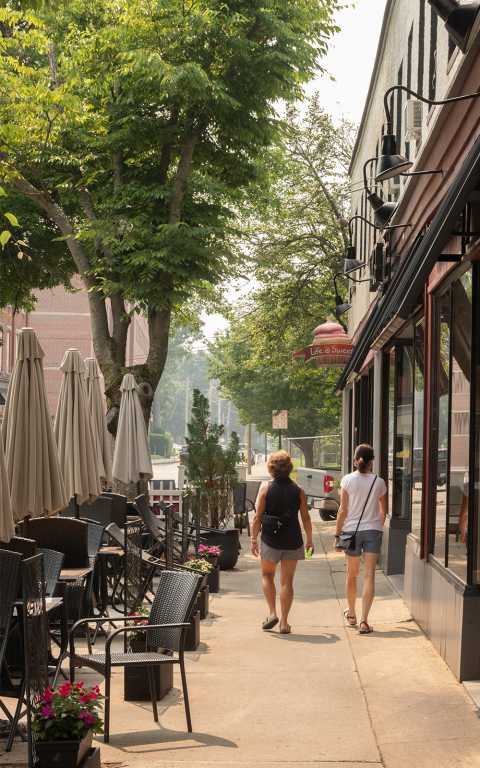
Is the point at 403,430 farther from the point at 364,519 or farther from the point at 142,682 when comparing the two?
the point at 142,682

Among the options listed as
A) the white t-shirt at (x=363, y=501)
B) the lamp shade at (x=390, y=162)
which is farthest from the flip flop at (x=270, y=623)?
the lamp shade at (x=390, y=162)

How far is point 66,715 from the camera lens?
13.4 feet

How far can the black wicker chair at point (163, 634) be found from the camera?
17.4 ft

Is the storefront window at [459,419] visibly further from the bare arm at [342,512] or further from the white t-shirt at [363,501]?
the bare arm at [342,512]

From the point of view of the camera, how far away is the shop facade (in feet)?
20.4

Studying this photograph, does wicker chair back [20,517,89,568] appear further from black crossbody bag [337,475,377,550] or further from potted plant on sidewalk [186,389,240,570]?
potted plant on sidewalk [186,389,240,570]

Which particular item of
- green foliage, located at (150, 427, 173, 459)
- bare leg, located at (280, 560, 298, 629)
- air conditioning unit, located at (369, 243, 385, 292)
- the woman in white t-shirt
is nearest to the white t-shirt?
the woman in white t-shirt

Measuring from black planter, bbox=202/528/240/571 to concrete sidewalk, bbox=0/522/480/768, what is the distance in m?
3.84

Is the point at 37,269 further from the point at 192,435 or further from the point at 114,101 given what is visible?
the point at 192,435

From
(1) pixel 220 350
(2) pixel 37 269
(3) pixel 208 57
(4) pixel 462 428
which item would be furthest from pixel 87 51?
(1) pixel 220 350

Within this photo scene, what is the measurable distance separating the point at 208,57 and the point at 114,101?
2082 millimetres

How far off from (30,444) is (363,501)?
3440 mm

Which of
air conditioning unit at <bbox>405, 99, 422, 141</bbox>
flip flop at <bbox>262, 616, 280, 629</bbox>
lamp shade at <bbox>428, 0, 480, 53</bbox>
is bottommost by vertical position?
flip flop at <bbox>262, 616, 280, 629</bbox>

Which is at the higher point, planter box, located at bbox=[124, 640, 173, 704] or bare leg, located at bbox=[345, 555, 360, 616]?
bare leg, located at bbox=[345, 555, 360, 616]
